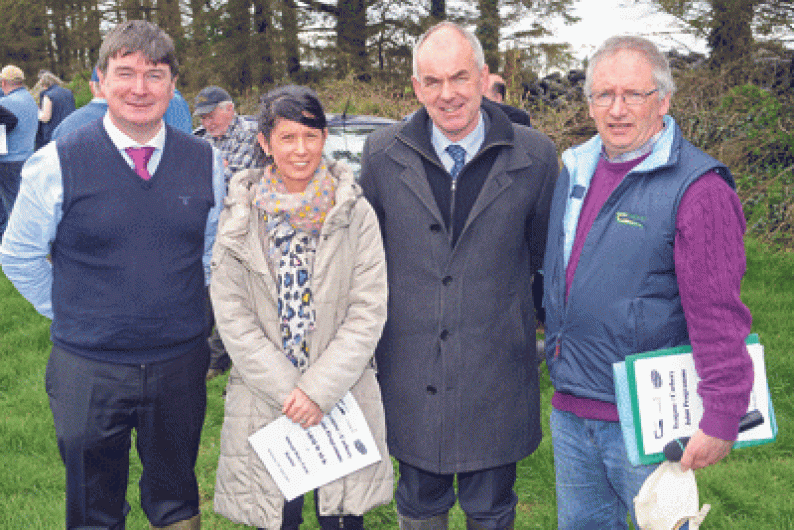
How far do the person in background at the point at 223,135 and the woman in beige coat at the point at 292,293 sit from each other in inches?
114

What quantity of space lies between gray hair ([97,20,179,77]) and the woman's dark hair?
0.42m

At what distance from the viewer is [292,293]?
262cm

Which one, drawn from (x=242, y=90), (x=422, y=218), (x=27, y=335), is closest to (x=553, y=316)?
(x=422, y=218)

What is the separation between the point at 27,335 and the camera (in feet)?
21.8

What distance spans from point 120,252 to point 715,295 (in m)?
2.02

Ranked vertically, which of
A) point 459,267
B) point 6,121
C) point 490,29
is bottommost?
point 459,267

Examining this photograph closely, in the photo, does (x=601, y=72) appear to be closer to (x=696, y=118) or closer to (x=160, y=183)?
(x=160, y=183)

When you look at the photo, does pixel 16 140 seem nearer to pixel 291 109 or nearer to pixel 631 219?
pixel 291 109

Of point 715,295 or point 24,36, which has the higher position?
point 24,36

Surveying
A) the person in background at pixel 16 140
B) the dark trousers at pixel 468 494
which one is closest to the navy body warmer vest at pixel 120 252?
the dark trousers at pixel 468 494

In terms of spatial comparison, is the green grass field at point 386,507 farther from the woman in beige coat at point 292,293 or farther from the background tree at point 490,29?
the background tree at point 490,29

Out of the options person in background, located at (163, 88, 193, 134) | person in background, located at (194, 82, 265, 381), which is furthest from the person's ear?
person in background, located at (163, 88, 193, 134)

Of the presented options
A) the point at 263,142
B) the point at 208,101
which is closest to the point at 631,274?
the point at 263,142

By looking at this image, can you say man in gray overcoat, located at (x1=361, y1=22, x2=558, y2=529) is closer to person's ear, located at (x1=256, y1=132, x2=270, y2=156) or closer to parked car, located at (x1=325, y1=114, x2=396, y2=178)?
person's ear, located at (x1=256, y1=132, x2=270, y2=156)
